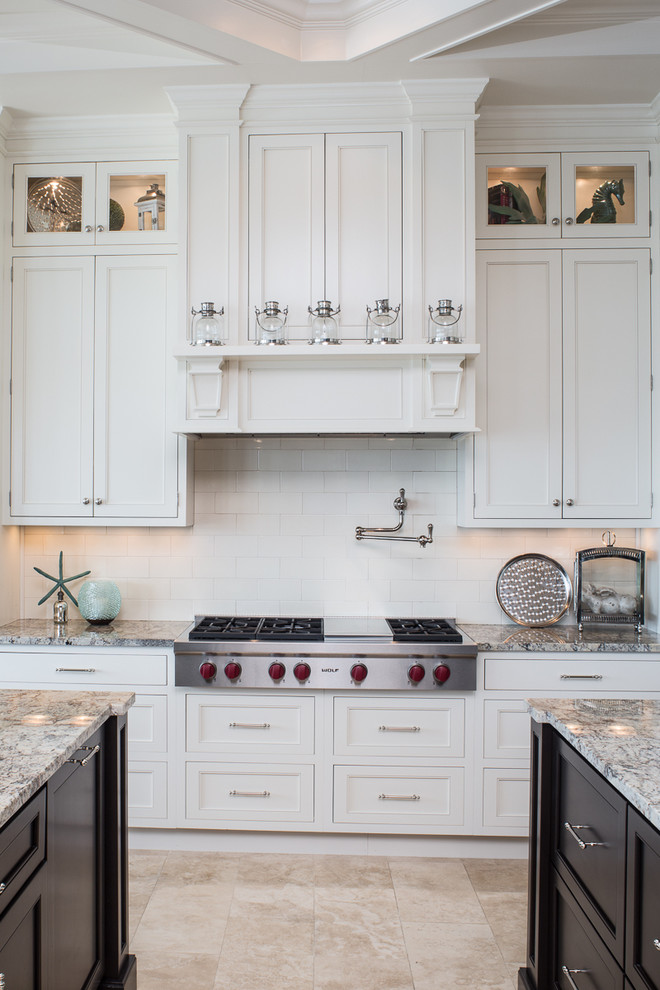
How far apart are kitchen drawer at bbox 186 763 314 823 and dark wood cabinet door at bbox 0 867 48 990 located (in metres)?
1.45

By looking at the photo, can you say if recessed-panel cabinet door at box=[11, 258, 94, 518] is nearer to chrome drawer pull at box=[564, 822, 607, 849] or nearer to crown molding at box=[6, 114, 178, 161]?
crown molding at box=[6, 114, 178, 161]

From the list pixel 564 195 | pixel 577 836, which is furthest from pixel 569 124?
pixel 577 836

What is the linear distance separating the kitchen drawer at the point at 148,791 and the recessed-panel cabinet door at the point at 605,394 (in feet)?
7.03

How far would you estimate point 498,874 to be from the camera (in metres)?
2.82

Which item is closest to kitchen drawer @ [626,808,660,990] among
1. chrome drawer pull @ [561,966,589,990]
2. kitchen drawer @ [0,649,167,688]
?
chrome drawer pull @ [561,966,589,990]

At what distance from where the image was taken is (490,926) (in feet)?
8.05

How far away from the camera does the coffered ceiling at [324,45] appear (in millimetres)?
2453

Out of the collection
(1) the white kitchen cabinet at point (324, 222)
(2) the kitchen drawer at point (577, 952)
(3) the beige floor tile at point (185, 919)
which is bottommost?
(3) the beige floor tile at point (185, 919)

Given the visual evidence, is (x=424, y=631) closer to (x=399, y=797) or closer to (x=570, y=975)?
(x=399, y=797)

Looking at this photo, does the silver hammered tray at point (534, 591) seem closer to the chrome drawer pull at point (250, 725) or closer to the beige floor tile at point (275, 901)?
the chrome drawer pull at point (250, 725)

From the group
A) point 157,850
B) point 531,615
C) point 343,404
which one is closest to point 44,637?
point 157,850

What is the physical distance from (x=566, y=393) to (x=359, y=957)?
93.8 inches

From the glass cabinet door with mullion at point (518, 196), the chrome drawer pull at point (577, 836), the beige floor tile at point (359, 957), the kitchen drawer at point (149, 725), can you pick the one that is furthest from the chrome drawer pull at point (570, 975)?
the glass cabinet door with mullion at point (518, 196)

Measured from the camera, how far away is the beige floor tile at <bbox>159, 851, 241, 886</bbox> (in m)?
2.74
